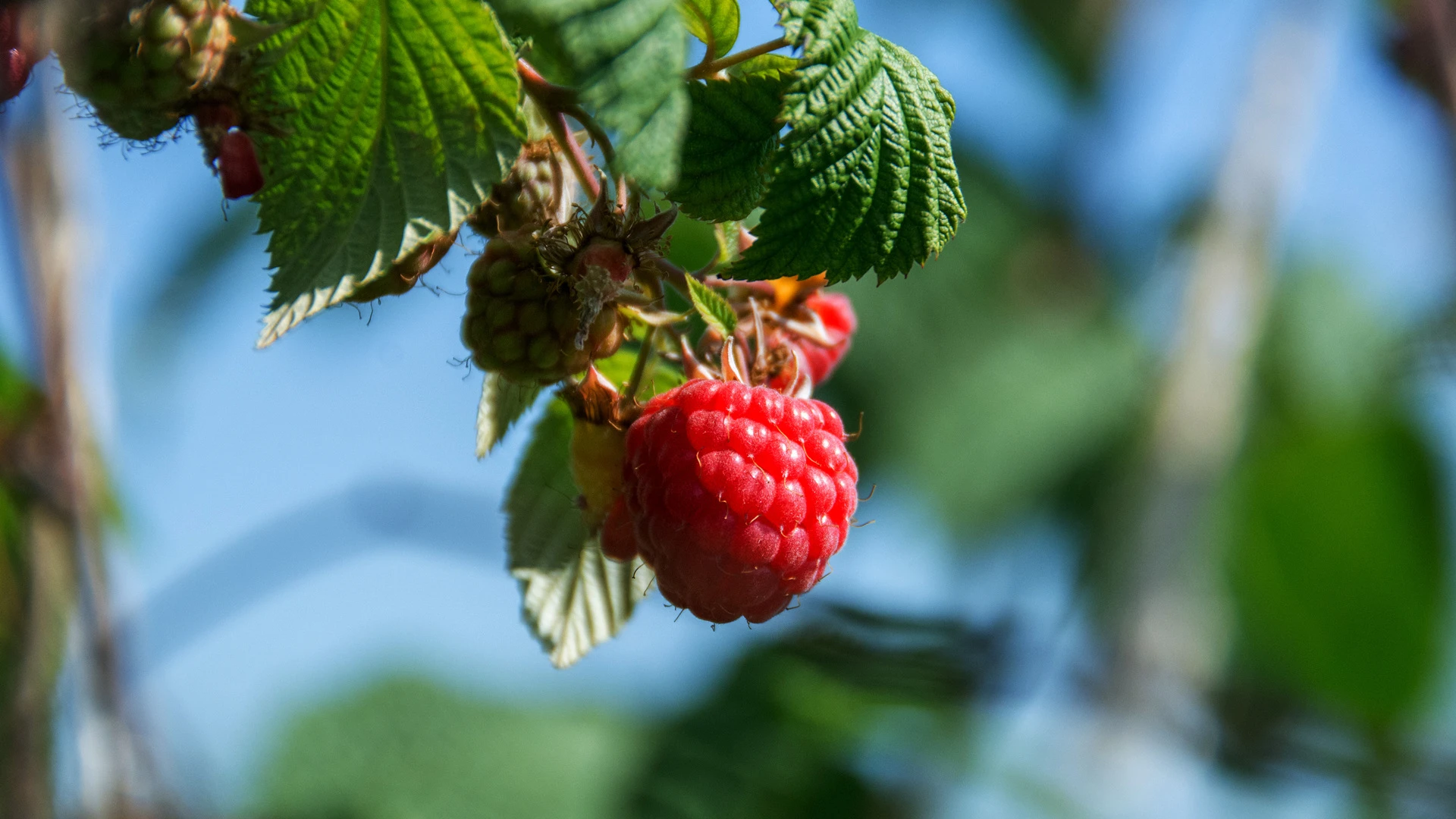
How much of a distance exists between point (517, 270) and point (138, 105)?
195mm

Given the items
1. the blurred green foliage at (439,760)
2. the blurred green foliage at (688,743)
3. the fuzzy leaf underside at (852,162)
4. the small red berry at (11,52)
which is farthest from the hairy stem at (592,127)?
the blurred green foliage at (439,760)

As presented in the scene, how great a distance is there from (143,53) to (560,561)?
433 millimetres

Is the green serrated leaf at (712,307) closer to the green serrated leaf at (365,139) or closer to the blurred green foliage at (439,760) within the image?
the green serrated leaf at (365,139)

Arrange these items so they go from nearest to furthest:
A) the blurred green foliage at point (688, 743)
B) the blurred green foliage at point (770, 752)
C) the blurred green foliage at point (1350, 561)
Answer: the blurred green foliage at point (688, 743)
the blurred green foliage at point (770, 752)
the blurred green foliage at point (1350, 561)

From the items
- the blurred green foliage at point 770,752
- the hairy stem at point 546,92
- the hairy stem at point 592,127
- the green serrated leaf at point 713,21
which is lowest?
the blurred green foliage at point 770,752

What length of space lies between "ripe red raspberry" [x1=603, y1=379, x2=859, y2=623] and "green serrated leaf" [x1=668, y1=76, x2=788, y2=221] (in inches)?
5.4

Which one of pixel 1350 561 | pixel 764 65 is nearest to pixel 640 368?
pixel 764 65

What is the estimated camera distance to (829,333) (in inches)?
29.9

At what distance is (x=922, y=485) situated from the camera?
494cm

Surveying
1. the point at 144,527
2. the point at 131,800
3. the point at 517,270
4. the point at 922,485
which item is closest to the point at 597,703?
the point at 922,485

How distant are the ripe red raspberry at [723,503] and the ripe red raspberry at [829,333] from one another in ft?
0.26

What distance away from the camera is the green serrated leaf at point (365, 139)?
55 centimetres

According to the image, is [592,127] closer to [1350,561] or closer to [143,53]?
[143,53]

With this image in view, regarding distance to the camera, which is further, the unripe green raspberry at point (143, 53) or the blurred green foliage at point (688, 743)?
the blurred green foliage at point (688, 743)
